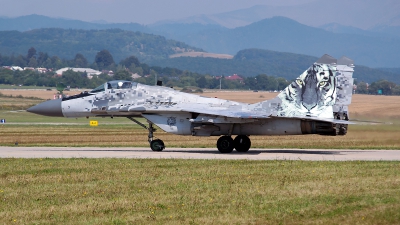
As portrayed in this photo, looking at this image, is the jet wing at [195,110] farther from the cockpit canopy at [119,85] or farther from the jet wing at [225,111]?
the cockpit canopy at [119,85]

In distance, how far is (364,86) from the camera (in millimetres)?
114500

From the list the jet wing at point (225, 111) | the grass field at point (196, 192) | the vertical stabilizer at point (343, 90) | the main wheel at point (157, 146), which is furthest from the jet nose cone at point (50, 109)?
the vertical stabilizer at point (343, 90)

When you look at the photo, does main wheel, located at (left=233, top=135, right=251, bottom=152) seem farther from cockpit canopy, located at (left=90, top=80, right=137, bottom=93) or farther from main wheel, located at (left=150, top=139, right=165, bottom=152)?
cockpit canopy, located at (left=90, top=80, right=137, bottom=93)

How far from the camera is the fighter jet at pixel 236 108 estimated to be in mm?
24469

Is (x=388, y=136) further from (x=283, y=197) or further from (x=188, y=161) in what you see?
(x=283, y=197)

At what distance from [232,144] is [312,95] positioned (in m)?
3.58

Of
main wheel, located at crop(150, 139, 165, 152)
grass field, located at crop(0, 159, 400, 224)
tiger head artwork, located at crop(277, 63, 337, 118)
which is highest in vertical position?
tiger head artwork, located at crop(277, 63, 337, 118)

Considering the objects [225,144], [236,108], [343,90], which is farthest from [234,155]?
[343,90]

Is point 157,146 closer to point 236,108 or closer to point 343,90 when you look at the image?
point 236,108

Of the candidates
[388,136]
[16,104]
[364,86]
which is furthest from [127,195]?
[364,86]

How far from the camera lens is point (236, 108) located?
84.1ft

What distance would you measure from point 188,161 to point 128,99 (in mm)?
6097

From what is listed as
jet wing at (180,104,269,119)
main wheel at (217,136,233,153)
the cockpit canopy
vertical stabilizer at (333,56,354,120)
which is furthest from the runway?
the cockpit canopy

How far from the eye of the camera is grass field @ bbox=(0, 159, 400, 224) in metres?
12.0
